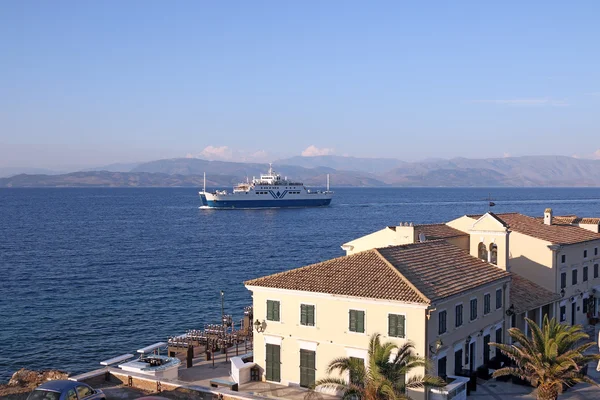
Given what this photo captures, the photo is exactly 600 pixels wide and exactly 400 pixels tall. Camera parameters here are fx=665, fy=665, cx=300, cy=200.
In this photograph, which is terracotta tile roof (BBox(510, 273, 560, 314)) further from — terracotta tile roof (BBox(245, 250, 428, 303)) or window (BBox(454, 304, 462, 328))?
terracotta tile roof (BBox(245, 250, 428, 303))

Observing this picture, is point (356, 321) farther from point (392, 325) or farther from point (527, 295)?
point (527, 295)

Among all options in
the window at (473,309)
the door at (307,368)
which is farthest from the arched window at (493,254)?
the door at (307,368)

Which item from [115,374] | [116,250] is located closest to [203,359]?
[115,374]

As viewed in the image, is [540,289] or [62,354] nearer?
[540,289]

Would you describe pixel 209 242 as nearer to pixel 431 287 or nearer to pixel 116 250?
pixel 116 250

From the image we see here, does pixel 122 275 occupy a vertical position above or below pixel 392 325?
below

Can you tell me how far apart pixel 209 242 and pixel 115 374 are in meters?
80.7

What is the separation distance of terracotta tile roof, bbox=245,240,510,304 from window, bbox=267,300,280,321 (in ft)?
2.35

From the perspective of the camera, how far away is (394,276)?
25.9 m

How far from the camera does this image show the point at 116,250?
9188cm

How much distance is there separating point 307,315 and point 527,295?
46.3 ft

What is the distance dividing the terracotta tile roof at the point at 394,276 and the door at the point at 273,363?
2.58 m

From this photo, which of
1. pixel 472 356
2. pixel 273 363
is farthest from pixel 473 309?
pixel 273 363

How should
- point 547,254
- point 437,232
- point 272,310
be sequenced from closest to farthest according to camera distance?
point 272,310, point 437,232, point 547,254
